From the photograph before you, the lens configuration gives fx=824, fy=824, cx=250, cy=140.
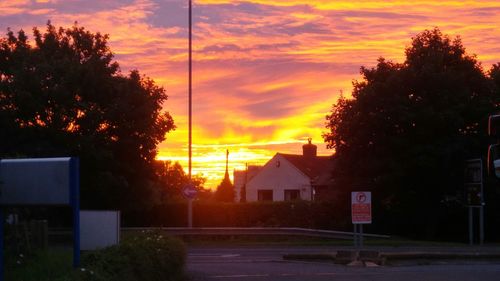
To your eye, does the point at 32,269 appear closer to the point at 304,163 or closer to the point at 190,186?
the point at 190,186

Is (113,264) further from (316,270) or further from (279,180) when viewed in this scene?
(279,180)

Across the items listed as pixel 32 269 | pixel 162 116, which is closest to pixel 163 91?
pixel 162 116

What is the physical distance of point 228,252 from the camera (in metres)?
31.9

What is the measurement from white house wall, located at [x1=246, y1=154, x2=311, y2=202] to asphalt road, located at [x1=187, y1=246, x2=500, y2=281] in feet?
157

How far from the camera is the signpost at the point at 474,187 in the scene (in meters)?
37.5

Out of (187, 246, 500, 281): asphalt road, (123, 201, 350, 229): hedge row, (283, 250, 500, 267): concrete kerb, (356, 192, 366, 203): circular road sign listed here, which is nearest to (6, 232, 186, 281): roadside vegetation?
(187, 246, 500, 281): asphalt road

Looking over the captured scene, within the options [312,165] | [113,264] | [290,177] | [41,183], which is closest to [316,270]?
[113,264]

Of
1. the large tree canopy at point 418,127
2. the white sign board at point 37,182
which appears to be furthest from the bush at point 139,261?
the large tree canopy at point 418,127

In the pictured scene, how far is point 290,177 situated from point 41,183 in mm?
66110

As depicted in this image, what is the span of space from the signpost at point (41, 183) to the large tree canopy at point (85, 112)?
2077 centimetres

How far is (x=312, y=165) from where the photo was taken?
78375 mm

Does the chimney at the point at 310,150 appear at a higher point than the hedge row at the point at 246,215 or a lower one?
higher

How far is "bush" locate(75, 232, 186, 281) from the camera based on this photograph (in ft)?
41.0

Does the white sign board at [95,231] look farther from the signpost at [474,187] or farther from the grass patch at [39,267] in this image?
the signpost at [474,187]
